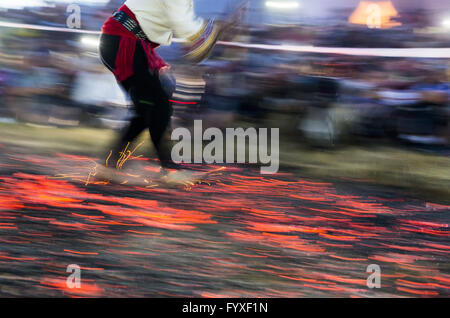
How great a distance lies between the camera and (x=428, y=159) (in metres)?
3.75

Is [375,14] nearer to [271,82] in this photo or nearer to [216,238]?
[271,82]

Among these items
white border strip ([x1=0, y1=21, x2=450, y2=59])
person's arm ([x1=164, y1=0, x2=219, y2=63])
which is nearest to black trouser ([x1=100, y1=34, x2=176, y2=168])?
person's arm ([x1=164, y1=0, x2=219, y2=63])

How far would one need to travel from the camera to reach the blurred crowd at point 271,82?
13.0 feet

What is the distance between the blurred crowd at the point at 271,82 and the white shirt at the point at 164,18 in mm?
669

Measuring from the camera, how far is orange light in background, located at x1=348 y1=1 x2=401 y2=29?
4141mm

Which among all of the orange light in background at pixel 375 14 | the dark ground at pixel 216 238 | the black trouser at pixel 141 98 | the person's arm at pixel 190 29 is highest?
the orange light in background at pixel 375 14

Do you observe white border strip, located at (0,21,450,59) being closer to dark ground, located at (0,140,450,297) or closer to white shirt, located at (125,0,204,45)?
white shirt, located at (125,0,204,45)

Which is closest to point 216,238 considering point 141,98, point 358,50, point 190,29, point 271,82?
point 141,98

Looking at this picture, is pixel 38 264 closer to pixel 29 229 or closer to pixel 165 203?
pixel 29 229

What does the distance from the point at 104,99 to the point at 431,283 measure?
10.6ft

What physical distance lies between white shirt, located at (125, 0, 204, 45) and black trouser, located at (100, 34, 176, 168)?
0.15m

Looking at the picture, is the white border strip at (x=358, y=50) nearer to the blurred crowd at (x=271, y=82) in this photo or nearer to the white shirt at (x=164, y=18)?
the blurred crowd at (x=271, y=82)

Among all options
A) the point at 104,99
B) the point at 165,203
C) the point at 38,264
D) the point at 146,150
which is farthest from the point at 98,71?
the point at 38,264

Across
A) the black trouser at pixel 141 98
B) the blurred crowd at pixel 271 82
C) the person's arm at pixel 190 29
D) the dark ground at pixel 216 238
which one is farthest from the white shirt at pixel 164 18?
the dark ground at pixel 216 238
